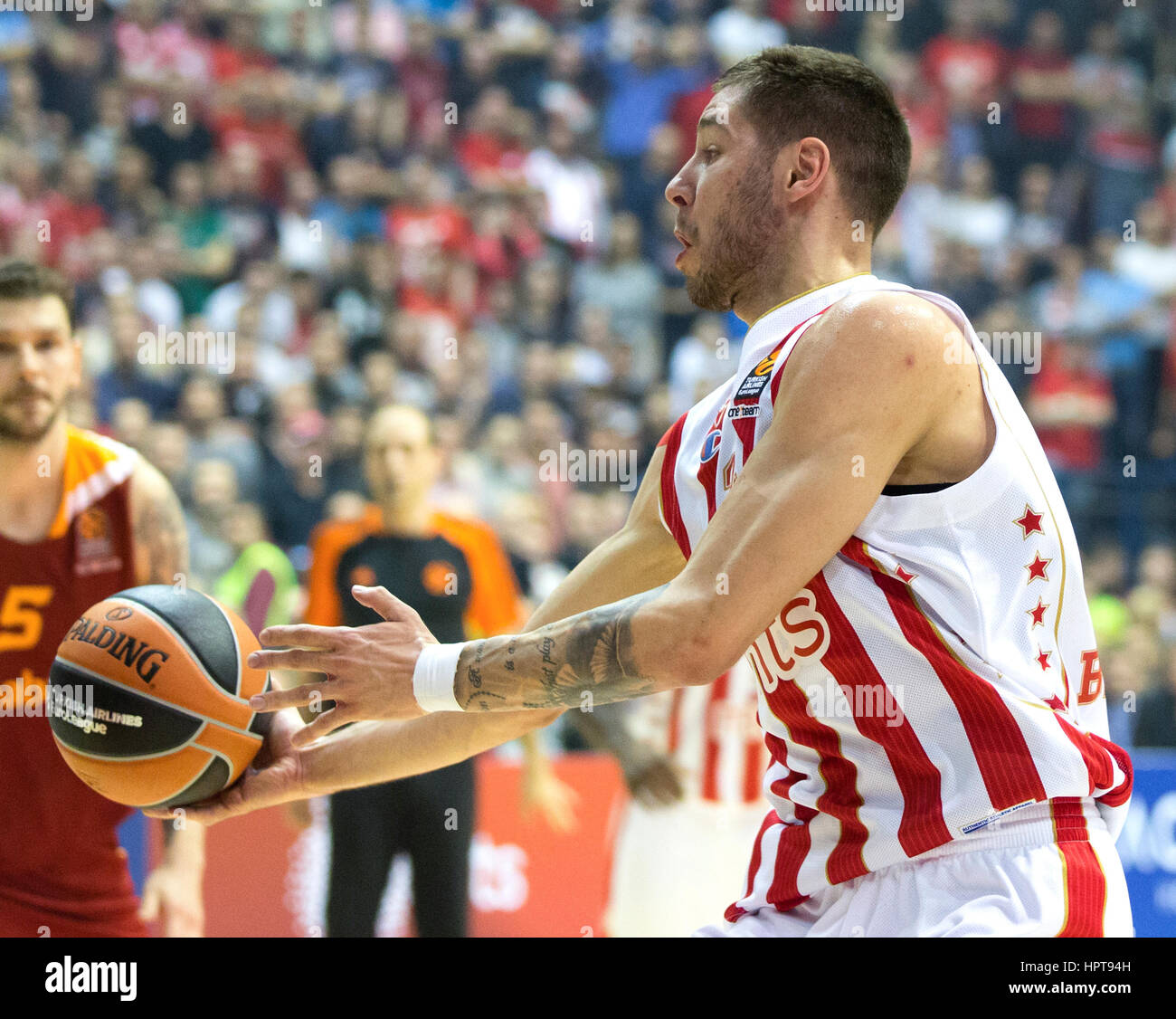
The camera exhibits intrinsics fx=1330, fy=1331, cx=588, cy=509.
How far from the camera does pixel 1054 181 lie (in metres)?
11.4

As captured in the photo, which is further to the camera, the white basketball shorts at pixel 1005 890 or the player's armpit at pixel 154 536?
the player's armpit at pixel 154 536

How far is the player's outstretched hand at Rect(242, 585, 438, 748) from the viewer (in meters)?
2.53

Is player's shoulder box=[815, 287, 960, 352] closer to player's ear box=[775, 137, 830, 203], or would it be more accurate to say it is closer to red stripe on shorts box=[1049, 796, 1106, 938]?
player's ear box=[775, 137, 830, 203]

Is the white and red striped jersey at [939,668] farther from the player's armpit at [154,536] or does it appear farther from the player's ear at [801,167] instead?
the player's armpit at [154,536]

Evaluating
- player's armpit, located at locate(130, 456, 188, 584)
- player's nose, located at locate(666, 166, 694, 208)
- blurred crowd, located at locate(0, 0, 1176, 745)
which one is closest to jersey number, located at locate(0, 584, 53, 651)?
player's armpit, located at locate(130, 456, 188, 584)

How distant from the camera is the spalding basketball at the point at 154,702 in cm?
288

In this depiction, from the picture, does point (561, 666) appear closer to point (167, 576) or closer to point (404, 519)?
point (167, 576)

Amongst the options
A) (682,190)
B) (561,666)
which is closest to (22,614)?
(561,666)

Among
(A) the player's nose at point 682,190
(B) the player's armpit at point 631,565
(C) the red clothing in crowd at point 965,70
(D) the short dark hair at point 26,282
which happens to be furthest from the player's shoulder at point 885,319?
(C) the red clothing in crowd at point 965,70

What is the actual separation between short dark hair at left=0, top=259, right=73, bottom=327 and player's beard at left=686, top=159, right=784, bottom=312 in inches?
104

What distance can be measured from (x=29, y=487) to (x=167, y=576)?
1.81ft

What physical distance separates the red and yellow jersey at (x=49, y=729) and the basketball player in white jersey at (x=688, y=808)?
2421 mm

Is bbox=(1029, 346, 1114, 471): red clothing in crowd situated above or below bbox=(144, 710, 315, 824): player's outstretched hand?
above
